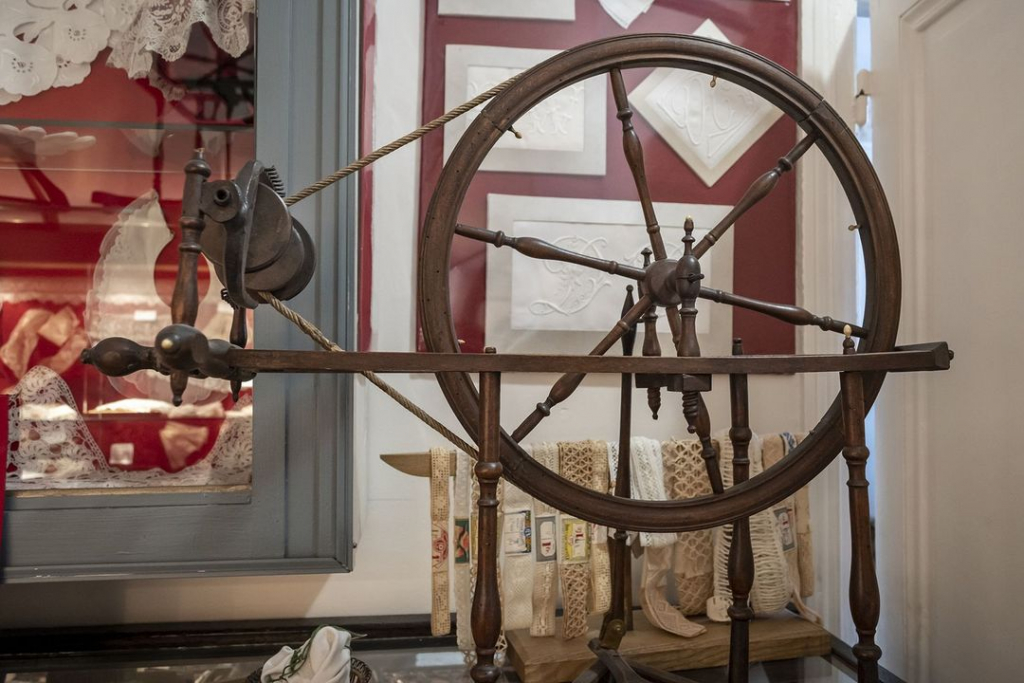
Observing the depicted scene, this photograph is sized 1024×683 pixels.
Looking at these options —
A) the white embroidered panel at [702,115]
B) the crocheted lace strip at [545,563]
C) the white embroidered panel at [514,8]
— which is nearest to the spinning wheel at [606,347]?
the crocheted lace strip at [545,563]

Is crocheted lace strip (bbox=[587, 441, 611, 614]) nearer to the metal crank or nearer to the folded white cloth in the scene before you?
the folded white cloth

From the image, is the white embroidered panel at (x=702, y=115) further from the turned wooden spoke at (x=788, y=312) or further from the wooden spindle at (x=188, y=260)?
the wooden spindle at (x=188, y=260)

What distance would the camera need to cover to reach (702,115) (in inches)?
56.7

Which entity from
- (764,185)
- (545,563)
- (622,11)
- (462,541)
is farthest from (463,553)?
(622,11)

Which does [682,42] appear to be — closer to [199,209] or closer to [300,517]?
[199,209]

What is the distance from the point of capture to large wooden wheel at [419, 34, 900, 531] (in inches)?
35.1

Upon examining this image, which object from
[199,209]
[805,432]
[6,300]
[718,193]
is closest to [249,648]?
[6,300]

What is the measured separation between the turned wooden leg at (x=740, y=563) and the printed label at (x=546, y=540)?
0.31 metres

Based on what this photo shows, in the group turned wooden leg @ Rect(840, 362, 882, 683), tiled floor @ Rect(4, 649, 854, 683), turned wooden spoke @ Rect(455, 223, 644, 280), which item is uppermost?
turned wooden spoke @ Rect(455, 223, 644, 280)

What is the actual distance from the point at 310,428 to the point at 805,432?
107cm

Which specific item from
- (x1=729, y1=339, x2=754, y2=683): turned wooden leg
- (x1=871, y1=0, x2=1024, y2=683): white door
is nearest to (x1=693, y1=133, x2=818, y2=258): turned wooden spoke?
(x1=729, y1=339, x2=754, y2=683): turned wooden leg

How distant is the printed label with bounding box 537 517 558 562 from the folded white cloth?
Result: 1.20ft

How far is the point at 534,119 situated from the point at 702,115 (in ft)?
1.28

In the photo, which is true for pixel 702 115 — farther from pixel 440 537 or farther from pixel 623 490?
pixel 440 537
